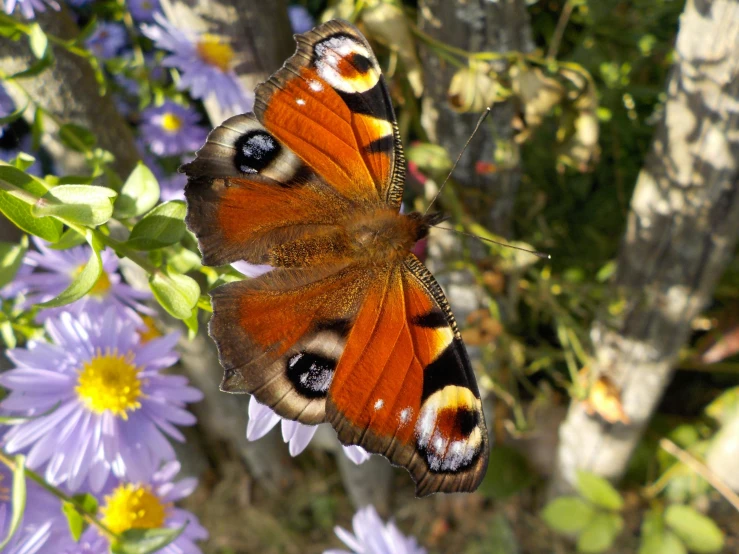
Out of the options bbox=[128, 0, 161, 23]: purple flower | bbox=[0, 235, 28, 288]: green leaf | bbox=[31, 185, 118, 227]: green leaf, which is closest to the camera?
bbox=[31, 185, 118, 227]: green leaf

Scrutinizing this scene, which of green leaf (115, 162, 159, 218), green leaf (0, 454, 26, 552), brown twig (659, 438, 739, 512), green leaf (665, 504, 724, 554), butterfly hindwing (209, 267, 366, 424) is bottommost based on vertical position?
green leaf (665, 504, 724, 554)

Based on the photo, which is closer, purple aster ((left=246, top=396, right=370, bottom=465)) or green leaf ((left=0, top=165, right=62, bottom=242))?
green leaf ((left=0, top=165, right=62, bottom=242))

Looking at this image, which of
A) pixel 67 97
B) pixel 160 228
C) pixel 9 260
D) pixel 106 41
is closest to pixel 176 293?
pixel 160 228

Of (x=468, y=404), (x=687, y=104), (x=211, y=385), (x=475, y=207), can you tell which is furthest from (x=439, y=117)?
(x=211, y=385)

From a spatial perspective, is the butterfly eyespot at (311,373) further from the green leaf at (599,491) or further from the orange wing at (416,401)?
the green leaf at (599,491)

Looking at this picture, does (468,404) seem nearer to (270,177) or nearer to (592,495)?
(270,177)

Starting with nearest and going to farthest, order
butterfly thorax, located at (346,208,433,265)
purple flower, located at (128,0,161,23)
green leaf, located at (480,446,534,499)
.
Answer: butterfly thorax, located at (346,208,433,265), purple flower, located at (128,0,161,23), green leaf, located at (480,446,534,499)

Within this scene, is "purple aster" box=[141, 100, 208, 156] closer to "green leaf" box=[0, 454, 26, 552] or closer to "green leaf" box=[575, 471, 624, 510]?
"green leaf" box=[0, 454, 26, 552]

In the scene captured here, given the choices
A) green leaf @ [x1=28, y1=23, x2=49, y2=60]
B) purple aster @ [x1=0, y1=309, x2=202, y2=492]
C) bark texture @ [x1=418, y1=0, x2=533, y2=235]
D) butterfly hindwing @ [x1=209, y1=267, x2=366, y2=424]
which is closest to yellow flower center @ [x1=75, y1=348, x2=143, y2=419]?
purple aster @ [x1=0, y1=309, x2=202, y2=492]
